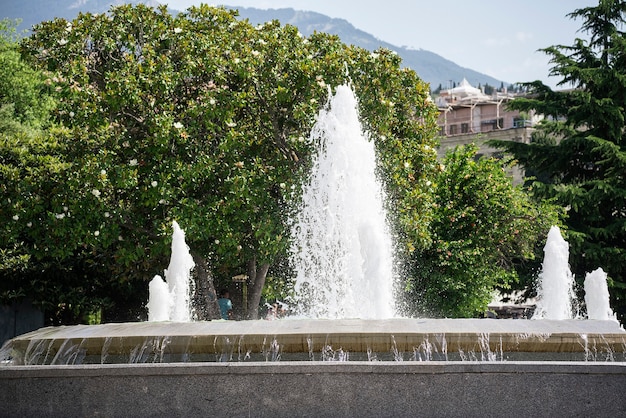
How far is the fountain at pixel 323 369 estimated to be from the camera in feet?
24.0

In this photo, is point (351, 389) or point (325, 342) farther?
point (325, 342)

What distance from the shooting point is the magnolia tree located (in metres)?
18.5

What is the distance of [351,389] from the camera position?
7.39 meters

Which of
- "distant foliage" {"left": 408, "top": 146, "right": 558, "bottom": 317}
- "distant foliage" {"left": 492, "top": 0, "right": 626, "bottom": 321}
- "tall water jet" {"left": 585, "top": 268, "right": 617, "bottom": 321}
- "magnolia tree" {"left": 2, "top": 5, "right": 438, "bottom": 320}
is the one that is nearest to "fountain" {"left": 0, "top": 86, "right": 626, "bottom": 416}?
"magnolia tree" {"left": 2, "top": 5, "right": 438, "bottom": 320}

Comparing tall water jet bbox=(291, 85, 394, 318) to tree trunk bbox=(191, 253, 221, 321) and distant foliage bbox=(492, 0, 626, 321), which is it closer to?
tree trunk bbox=(191, 253, 221, 321)

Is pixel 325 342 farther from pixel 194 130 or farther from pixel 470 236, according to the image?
pixel 470 236

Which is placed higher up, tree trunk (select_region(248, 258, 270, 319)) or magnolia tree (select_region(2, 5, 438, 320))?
magnolia tree (select_region(2, 5, 438, 320))

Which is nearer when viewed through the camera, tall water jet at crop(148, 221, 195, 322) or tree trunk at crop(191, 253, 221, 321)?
tall water jet at crop(148, 221, 195, 322)

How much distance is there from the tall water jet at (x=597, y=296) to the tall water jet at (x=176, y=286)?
Result: 8.40 meters

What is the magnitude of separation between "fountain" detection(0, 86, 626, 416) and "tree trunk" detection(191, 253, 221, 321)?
10992 mm

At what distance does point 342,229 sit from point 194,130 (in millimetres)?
4358

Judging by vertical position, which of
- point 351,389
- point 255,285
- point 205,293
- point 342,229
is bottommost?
point 351,389

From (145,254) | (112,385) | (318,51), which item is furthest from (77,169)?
(112,385)

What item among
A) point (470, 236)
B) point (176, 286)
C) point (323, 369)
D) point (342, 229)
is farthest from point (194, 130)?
point (323, 369)
